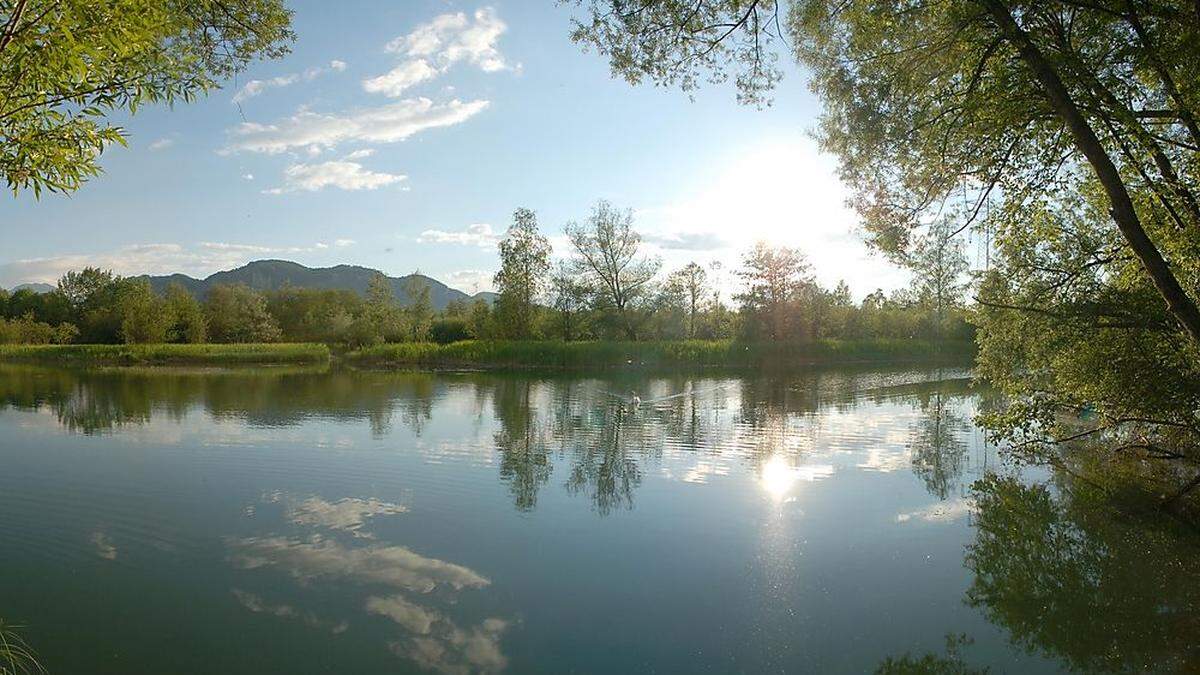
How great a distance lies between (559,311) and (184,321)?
3677cm

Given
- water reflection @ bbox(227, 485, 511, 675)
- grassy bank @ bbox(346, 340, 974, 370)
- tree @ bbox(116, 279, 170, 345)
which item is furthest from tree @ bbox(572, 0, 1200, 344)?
tree @ bbox(116, 279, 170, 345)

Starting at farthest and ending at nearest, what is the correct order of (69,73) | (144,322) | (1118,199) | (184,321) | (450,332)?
(184,321), (450,332), (144,322), (1118,199), (69,73)

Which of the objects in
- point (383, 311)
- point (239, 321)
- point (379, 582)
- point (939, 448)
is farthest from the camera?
point (239, 321)

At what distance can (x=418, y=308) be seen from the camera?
68.8m

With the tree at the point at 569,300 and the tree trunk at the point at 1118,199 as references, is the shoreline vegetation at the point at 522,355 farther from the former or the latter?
the tree trunk at the point at 1118,199

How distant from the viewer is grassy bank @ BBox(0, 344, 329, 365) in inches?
2085

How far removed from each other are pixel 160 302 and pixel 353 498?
65945 millimetres

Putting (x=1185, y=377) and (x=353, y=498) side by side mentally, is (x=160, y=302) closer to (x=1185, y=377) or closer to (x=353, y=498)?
(x=353, y=498)

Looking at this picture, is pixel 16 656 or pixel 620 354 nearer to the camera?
pixel 16 656

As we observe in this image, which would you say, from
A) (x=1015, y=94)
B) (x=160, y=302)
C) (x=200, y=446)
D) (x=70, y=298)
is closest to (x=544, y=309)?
(x=160, y=302)

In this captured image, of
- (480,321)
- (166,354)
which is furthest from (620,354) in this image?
(166,354)

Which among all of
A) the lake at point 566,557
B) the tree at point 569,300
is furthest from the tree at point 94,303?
the lake at point 566,557

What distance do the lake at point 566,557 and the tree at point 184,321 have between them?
5283 cm

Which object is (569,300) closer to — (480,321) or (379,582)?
(480,321)
